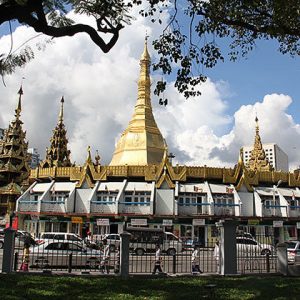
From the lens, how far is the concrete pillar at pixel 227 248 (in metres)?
14.7

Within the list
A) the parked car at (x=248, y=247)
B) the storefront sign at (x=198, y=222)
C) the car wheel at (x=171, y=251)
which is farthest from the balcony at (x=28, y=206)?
the parked car at (x=248, y=247)

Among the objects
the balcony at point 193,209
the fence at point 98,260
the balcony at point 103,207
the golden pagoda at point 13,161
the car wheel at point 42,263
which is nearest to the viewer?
the fence at point 98,260

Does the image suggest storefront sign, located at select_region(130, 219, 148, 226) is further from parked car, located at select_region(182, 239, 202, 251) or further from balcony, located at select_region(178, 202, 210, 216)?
parked car, located at select_region(182, 239, 202, 251)

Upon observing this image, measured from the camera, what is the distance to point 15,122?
56.0 m

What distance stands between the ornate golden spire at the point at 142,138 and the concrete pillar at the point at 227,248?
3101 cm

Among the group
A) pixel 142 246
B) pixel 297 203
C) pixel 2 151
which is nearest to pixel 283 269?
pixel 142 246

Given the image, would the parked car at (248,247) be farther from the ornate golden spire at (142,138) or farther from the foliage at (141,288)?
the ornate golden spire at (142,138)

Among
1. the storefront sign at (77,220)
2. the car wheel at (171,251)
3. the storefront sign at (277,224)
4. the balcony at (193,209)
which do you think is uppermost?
the balcony at (193,209)

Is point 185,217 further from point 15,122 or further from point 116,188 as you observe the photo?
point 15,122

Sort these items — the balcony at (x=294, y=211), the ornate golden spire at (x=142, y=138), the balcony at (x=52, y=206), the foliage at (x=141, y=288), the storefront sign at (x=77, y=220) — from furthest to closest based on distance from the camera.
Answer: the ornate golden spire at (x=142, y=138)
the balcony at (x=294, y=211)
the balcony at (x=52, y=206)
the storefront sign at (x=77, y=220)
the foliage at (x=141, y=288)

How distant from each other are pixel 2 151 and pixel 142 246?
33.2m

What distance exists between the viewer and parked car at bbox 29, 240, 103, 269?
1766 cm

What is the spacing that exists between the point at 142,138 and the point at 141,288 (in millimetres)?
37184

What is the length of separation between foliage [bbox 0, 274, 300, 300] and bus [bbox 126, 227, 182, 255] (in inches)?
540
